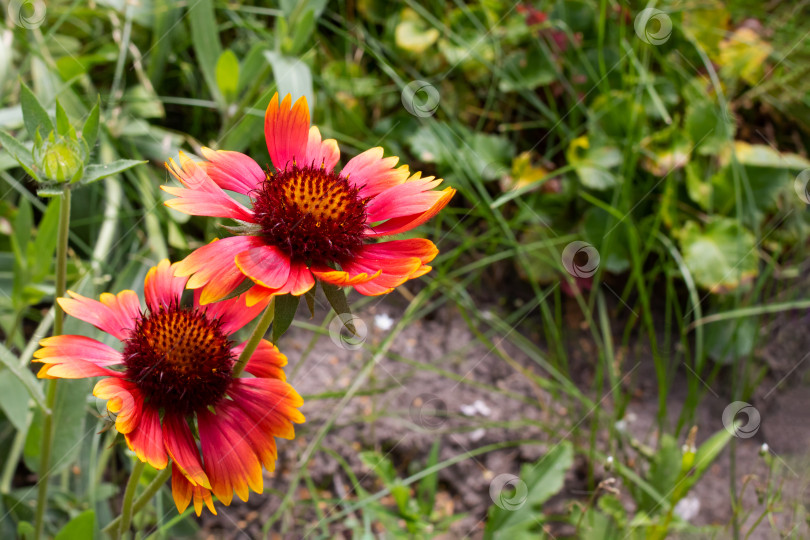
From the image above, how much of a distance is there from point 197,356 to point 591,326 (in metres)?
0.94

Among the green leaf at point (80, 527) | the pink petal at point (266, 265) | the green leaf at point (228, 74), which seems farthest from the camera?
the green leaf at point (228, 74)

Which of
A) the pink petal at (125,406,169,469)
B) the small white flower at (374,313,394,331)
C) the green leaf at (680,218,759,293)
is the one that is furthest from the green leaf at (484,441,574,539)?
the pink petal at (125,406,169,469)

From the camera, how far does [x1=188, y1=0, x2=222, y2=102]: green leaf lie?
1.07 m

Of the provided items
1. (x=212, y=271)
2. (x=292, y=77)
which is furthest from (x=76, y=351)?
(x=292, y=77)

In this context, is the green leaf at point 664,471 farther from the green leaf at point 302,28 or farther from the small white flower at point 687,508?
the green leaf at point 302,28

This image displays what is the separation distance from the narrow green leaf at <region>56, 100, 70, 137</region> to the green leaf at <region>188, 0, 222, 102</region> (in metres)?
0.57

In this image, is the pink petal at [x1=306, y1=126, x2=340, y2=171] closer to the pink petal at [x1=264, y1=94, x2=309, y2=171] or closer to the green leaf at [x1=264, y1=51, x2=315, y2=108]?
the pink petal at [x1=264, y1=94, x2=309, y2=171]

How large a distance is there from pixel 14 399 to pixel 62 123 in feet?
1.47

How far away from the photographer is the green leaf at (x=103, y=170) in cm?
53

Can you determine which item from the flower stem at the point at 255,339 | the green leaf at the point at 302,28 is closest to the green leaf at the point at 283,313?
the flower stem at the point at 255,339

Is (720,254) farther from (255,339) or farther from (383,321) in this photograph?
(255,339)

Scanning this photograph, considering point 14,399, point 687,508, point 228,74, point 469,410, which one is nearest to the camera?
point 14,399

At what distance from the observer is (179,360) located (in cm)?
53

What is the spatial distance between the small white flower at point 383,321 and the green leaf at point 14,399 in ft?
1.72
